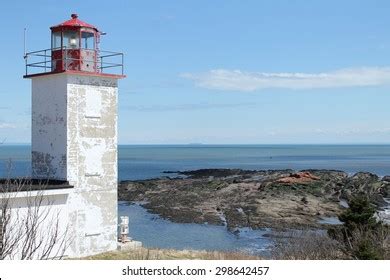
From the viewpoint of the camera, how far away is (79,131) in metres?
15.0

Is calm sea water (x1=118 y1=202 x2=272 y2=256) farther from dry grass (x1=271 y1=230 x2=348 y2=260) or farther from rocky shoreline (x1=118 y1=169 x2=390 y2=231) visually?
dry grass (x1=271 y1=230 x2=348 y2=260)

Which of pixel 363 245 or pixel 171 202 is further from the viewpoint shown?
pixel 171 202

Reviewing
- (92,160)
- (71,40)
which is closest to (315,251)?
(92,160)

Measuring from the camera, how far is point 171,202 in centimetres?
3903

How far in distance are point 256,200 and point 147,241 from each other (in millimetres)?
13794

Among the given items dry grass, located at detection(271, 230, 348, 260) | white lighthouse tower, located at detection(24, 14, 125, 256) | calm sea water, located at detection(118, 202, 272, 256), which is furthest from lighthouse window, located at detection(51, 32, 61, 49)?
calm sea water, located at detection(118, 202, 272, 256)

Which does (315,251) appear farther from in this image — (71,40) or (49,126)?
(71,40)

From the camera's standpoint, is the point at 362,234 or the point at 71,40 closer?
the point at 362,234

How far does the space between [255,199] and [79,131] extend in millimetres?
24912

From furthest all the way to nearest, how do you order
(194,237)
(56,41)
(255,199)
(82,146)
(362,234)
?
(255,199), (194,237), (56,41), (82,146), (362,234)

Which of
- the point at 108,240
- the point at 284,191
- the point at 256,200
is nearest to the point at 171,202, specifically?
the point at 256,200

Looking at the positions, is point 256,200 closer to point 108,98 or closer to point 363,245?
point 108,98

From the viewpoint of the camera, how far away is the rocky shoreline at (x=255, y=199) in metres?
31.9

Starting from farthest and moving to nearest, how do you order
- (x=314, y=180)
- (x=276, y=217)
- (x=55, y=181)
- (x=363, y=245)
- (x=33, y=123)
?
(x=314, y=180) → (x=276, y=217) → (x=33, y=123) → (x=55, y=181) → (x=363, y=245)
